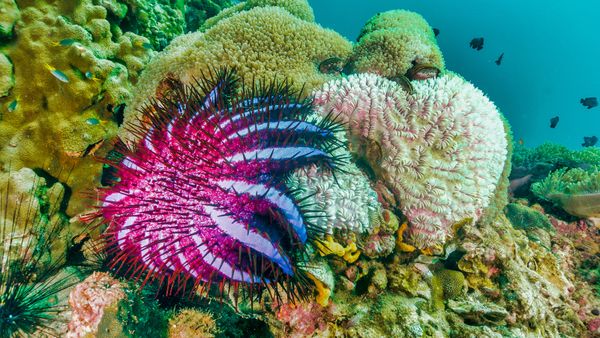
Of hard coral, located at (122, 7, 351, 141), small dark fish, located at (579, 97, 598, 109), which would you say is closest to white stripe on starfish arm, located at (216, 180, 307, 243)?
hard coral, located at (122, 7, 351, 141)

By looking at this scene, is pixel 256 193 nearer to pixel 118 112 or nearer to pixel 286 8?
pixel 118 112

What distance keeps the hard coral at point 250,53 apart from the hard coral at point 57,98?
1.25 ft

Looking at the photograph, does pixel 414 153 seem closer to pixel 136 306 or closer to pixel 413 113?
pixel 413 113

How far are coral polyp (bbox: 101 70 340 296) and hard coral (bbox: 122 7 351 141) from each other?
1.48 metres

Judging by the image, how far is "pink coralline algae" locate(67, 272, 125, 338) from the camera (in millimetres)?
2443

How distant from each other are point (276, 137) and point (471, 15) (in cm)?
11172

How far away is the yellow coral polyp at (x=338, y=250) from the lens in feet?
9.96

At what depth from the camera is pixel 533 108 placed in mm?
68688

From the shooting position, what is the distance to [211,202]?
2.13 metres

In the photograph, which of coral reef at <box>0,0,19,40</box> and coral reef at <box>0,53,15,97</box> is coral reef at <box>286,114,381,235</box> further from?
coral reef at <box>0,0,19,40</box>

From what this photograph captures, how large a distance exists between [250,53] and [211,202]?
2.48 meters

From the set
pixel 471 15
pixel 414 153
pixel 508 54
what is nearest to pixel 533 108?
pixel 508 54

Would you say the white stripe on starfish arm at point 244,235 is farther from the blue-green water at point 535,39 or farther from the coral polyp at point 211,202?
the blue-green water at point 535,39

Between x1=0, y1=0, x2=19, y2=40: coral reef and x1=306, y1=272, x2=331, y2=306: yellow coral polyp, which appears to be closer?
x1=306, y1=272, x2=331, y2=306: yellow coral polyp
